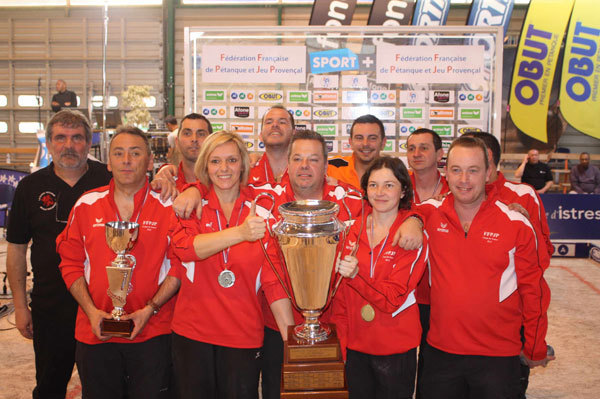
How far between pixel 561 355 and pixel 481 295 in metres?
2.72

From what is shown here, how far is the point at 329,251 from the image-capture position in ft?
5.90

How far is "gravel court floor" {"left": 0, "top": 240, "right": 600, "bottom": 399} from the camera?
12.1 feet

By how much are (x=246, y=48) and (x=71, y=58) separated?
12625mm

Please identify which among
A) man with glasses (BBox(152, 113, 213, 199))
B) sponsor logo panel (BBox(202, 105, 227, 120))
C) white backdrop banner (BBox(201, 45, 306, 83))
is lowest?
man with glasses (BBox(152, 113, 213, 199))

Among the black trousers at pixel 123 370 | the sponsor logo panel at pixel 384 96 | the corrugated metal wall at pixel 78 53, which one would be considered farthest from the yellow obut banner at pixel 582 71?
the black trousers at pixel 123 370

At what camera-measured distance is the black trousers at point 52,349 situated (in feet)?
8.70

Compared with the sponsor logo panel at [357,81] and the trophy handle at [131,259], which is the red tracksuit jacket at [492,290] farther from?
the sponsor logo panel at [357,81]

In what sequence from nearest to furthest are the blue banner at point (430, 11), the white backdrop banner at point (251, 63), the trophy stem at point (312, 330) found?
1. the trophy stem at point (312, 330)
2. the white backdrop banner at point (251, 63)
3. the blue banner at point (430, 11)

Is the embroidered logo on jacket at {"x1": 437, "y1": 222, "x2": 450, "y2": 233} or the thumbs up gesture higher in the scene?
the thumbs up gesture

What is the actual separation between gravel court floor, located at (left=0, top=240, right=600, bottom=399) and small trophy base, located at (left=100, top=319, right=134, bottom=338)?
1.68 metres

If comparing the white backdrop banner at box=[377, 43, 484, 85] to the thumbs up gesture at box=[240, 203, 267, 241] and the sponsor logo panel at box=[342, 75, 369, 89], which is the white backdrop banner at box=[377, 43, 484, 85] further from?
the thumbs up gesture at box=[240, 203, 267, 241]

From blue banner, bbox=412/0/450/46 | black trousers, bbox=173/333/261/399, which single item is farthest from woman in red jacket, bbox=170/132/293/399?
blue banner, bbox=412/0/450/46

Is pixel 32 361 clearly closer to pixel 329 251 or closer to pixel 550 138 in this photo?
pixel 329 251

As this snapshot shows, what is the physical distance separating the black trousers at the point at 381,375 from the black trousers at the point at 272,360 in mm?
369
